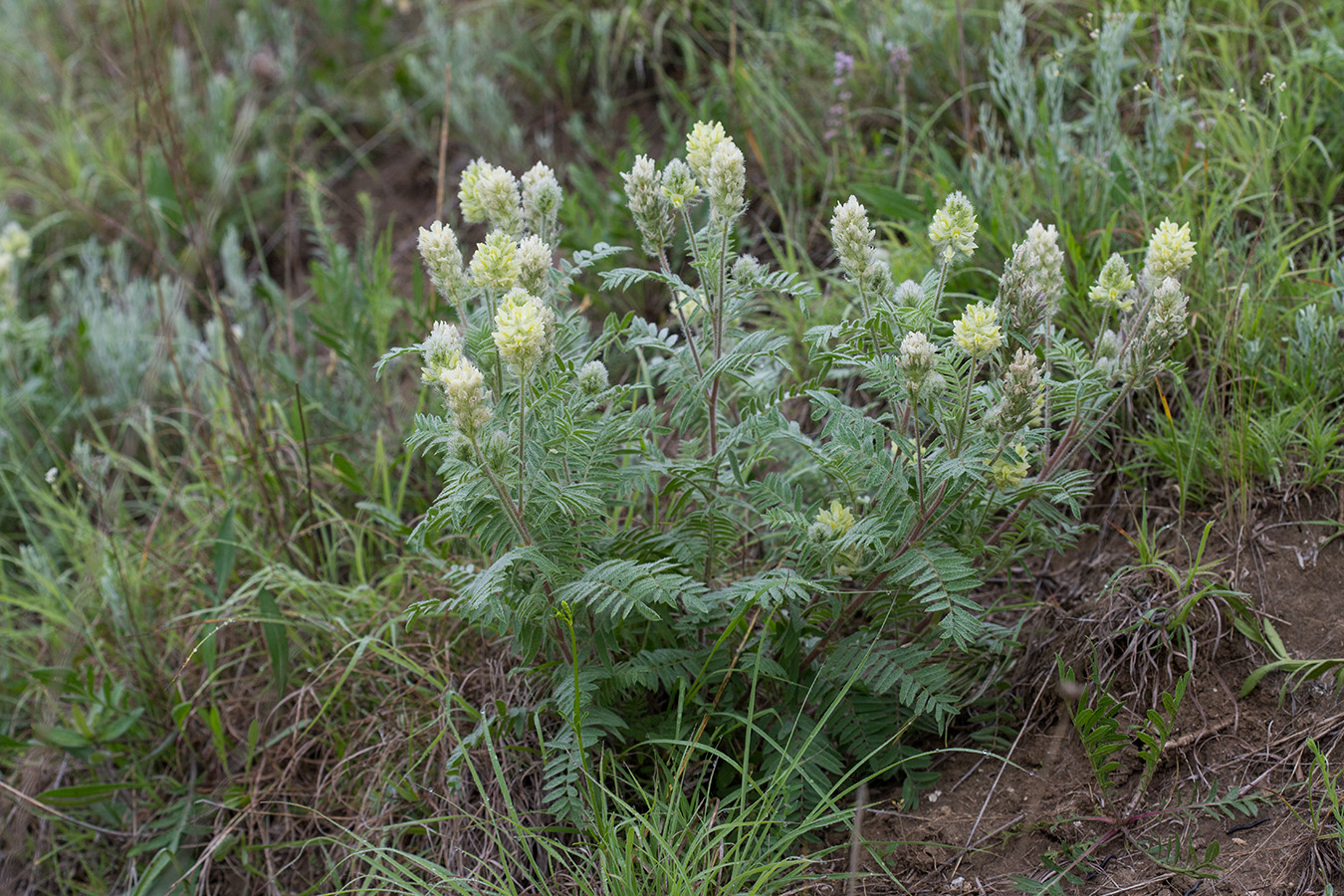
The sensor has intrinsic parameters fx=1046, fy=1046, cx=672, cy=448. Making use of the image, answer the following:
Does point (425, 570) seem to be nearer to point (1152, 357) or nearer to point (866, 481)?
point (866, 481)

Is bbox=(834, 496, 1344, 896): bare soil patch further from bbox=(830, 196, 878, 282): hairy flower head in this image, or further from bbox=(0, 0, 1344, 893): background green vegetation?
bbox=(830, 196, 878, 282): hairy flower head

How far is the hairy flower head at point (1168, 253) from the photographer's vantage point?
164 cm

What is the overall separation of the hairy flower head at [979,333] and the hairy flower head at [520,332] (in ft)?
2.02

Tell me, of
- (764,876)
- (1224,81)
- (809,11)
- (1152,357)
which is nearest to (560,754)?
(764,876)

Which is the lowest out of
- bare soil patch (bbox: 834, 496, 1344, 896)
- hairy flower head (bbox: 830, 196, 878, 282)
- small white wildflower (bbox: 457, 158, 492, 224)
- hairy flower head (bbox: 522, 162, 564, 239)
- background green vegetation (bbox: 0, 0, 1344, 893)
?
bare soil patch (bbox: 834, 496, 1344, 896)

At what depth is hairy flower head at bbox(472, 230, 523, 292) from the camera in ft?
5.21

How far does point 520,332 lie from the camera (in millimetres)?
1463

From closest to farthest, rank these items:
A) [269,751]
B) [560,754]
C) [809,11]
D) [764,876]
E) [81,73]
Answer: [764,876]
[560,754]
[269,751]
[809,11]
[81,73]

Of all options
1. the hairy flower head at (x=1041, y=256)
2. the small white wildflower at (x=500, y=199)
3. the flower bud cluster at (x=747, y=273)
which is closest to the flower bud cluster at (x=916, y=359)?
the hairy flower head at (x=1041, y=256)

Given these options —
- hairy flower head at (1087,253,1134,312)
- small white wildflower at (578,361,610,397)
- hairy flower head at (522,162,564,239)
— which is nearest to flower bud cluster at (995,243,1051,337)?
hairy flower head at (1087,253,1134,312)

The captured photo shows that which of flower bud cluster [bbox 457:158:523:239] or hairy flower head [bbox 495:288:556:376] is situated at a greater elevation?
flower bud cluster [bbox 457:158:523:239]

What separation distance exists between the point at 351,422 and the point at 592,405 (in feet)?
4.80

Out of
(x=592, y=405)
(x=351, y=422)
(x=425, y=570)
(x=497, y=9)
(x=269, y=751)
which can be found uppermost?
(x=497, y=9)

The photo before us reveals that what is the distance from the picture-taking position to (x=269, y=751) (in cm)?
238
